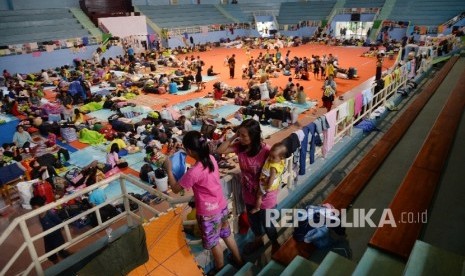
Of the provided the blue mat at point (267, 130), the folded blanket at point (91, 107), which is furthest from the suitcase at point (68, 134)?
the blue mat at point (267, 130)

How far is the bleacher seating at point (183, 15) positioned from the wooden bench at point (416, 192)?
33.0 metres

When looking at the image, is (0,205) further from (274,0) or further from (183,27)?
(274,0)

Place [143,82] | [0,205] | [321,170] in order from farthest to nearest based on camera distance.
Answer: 1. [143,82]
2. [0,205]
3. [321,170]

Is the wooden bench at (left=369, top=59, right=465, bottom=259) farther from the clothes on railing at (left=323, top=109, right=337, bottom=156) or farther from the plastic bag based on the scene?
the plastic bag

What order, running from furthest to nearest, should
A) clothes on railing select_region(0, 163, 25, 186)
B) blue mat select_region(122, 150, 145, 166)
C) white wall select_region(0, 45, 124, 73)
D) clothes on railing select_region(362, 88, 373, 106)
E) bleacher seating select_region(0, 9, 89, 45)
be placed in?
bleacher seating select_region(0, 9, 89, 45) < white wall select_region(0, 45, 124, 73) < blue mat select_region(122, 150, 145, 166) < clothes on railing select_region(362, 88, 373, 106) < clothes on railing select_region(0, 163, 25, 186)

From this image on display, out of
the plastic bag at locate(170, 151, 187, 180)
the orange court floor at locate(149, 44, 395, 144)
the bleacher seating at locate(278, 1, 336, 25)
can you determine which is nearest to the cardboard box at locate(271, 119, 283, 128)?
the orange court floor at locate(149, 44, 395, 144)

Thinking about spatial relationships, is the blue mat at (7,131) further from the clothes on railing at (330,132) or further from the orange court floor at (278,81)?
the clothes on railing at (330,132)

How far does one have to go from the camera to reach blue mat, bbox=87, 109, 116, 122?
46.7ft

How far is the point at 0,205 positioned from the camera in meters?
8.08

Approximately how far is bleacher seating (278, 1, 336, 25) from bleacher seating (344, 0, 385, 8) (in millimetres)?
2153

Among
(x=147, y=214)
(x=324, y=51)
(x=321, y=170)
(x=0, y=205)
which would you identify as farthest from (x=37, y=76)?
(x=324, y=51)

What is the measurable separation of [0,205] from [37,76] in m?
17.1

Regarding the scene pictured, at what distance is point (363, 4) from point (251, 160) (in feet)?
135

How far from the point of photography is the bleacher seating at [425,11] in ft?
106
